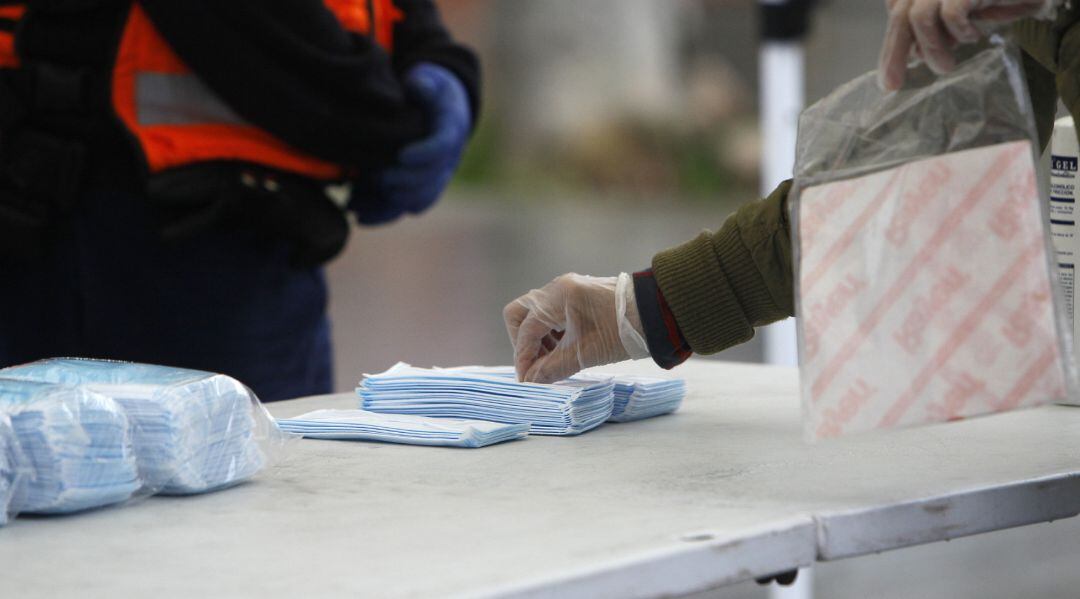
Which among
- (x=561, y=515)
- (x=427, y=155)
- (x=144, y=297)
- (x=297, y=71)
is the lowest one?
(x=561, y=515)

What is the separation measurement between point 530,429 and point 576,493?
258mm

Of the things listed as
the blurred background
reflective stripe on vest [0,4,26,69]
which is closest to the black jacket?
reflective stripe on vest [0,4,26,69]

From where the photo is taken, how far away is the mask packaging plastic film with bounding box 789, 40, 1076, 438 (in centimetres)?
86

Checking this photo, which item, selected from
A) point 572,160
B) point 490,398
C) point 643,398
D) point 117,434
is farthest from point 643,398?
point 572,160

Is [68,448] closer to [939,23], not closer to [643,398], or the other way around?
[643,398]

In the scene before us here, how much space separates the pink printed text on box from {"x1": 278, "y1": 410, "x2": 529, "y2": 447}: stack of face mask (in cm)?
34

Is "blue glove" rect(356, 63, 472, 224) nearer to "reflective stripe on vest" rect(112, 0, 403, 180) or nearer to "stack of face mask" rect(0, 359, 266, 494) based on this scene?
"reflective stripe on vest" rect(112, 0, 403, 180)

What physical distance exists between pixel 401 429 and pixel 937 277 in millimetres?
502

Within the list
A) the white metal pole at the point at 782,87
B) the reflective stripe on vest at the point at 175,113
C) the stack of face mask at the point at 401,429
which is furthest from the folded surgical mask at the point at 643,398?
the white metal pole at the point at 782,87

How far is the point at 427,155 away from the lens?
1.79 m

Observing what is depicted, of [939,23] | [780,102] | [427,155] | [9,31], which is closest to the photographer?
[939,23]

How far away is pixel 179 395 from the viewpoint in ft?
3.13

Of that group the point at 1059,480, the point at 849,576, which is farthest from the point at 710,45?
the point at 1059,480

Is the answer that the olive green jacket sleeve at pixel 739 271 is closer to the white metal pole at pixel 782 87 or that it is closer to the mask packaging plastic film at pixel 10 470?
the mask packaging plastic film at pixel 10 470
